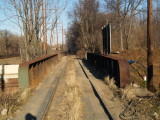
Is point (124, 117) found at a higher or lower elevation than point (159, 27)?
lower

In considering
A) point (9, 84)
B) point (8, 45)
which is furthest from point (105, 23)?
point (8, 45)

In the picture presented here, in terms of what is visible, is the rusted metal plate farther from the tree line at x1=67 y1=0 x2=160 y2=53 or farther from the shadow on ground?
the tree line at x1=67 y1=0 x2=160 y2=53

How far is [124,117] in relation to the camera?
5.24 m

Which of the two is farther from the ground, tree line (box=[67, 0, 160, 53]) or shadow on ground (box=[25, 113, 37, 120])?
tree line (box=[67, 0, 160, 53])

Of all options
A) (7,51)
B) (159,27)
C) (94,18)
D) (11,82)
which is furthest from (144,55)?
(7,51)

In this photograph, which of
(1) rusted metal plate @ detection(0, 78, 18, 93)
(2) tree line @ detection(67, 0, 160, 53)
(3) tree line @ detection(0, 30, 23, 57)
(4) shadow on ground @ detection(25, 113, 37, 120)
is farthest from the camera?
(3) tree line @ detection(0, 30, 23, 57)

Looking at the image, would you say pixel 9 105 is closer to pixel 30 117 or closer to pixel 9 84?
pixel 30 117

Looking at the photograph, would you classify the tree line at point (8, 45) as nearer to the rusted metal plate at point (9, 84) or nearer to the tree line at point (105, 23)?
the tree line at point (105, 23)

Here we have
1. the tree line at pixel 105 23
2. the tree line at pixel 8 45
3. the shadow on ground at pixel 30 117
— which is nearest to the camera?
the shadow on ground at pixel 30 117

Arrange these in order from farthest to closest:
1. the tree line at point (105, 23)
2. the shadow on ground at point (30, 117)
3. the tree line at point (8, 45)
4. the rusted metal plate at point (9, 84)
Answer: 1. the tree line at point (8, 45)
2. the tree line at point (105, 23)
3. the rusted metal plate at point (9, 84)
4. the shadow on ground at point (30, 117)

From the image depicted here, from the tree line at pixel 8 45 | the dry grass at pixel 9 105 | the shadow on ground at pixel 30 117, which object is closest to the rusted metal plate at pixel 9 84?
the dry grass at pixel 9 105

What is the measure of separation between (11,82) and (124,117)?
7.07 meters

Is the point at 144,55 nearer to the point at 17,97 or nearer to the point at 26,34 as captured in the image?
the point at 26,34

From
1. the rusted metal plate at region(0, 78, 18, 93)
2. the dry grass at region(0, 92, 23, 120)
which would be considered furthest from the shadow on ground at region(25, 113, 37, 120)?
the rusted metal plate at region(0, 78, 18, 93)
